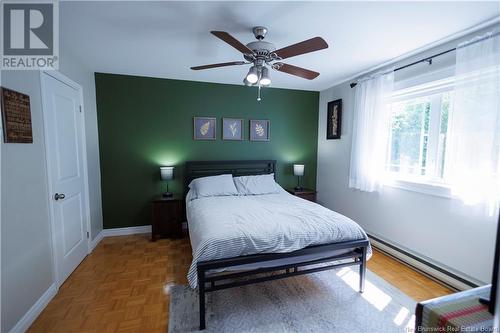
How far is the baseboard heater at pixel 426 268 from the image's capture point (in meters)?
2.25

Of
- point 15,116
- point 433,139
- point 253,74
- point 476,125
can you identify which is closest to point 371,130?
point 433,139

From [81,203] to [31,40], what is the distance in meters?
1.82

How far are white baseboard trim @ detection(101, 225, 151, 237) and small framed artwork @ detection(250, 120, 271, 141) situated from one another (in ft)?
7.78

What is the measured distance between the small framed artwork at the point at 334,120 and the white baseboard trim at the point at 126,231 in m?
3.54

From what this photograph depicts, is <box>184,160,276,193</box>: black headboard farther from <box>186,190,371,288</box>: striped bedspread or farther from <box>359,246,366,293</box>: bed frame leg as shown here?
<box>359,246,366,293</box>: bed frame leg

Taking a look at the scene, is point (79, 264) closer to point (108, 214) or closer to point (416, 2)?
point (108, 214)

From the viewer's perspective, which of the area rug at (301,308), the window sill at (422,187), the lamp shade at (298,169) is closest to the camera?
the area rug at (301,308)

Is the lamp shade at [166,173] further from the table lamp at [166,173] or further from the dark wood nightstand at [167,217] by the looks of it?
the dark wood nightstand at [167,217]

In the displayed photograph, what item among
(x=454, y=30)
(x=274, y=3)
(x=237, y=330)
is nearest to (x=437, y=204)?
(x=454, y=30)

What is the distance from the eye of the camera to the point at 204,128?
3934 millimetres

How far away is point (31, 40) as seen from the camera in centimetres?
196

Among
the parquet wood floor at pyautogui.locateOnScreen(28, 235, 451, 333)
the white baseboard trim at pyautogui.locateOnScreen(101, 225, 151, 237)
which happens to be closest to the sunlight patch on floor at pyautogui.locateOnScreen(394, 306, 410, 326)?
the parquet wood floor at pyautogui.locateOnScreen(28, 235, 451, 333)

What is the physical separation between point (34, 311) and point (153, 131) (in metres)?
2.56

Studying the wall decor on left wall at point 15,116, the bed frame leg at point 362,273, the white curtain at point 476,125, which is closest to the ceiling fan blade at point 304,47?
the white curtain at point 476,125
